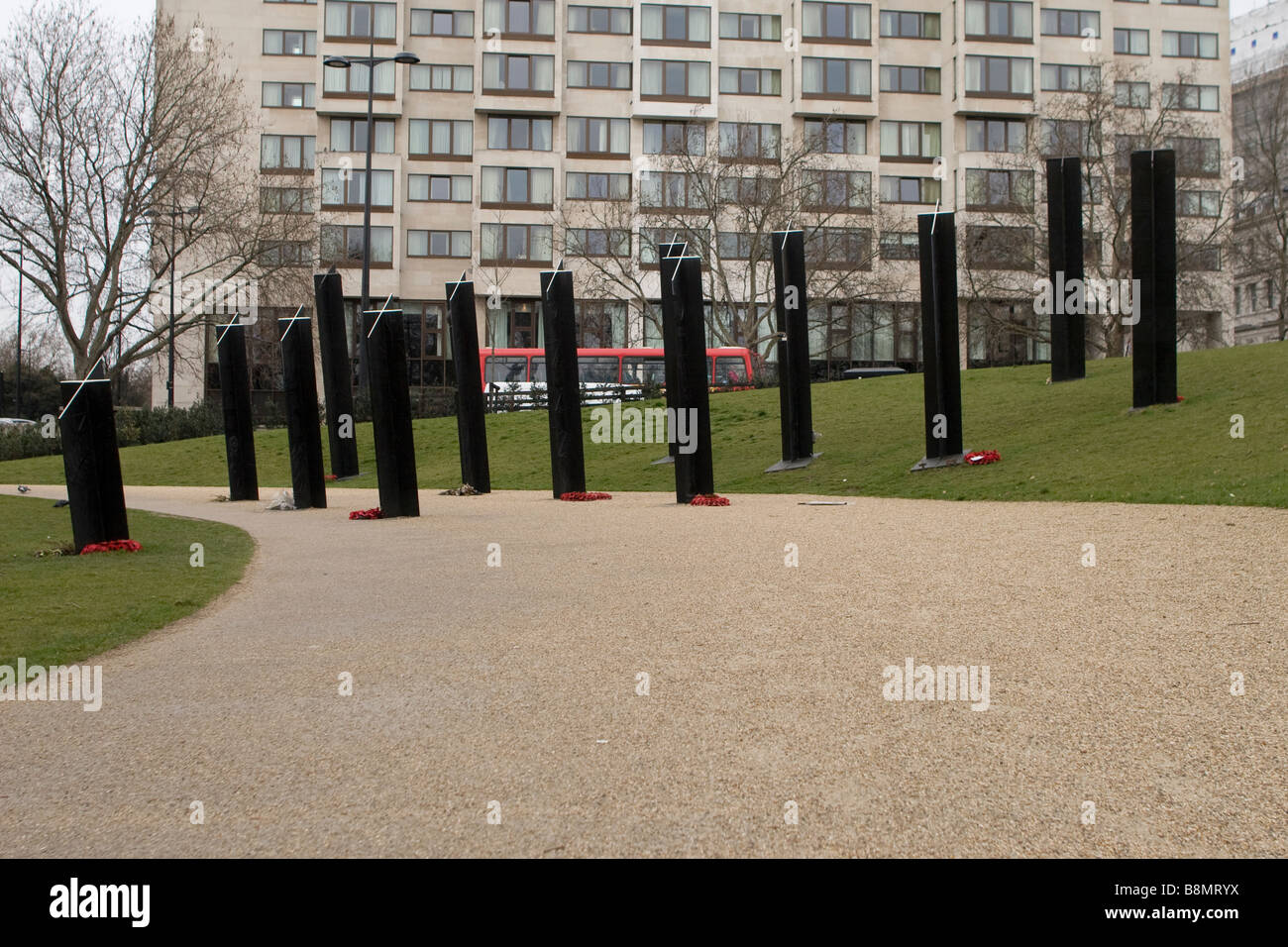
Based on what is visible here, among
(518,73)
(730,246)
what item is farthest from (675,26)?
(730,246)

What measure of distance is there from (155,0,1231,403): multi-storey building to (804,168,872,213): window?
1.73 feet

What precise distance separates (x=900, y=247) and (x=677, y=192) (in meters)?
11.4

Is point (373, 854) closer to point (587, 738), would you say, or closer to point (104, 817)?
point (104, 817)

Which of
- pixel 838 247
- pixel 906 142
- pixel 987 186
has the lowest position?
pixel 838 247

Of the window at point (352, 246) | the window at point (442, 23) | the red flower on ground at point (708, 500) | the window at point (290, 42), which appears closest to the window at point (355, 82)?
the window at point (290, 42)

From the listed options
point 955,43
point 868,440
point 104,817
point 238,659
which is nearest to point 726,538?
point 238,659

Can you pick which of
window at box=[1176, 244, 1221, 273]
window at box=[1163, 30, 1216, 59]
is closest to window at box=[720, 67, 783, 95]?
window at box=[1163, 30, 1216, 59]

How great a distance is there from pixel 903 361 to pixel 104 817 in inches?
2334

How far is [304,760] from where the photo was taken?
5.27 m

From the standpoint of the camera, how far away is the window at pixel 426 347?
59.8m

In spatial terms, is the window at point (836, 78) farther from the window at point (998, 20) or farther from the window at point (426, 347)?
the window at point (426, 347)

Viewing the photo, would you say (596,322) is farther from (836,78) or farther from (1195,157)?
(1195,157)

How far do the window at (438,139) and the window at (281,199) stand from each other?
1548cm

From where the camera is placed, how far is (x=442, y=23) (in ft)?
201
